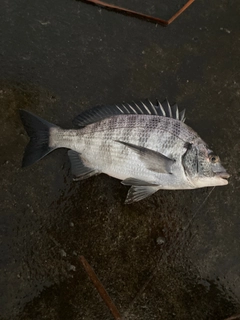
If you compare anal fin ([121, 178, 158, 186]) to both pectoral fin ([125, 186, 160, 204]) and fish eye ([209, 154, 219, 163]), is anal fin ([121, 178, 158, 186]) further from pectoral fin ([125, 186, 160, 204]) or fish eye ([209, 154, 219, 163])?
fish eye ([209, 154, 219, 163])

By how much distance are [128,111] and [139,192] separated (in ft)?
2.25

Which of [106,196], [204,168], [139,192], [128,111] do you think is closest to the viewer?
[204,168]

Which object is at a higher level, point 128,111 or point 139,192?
→ point 128,111

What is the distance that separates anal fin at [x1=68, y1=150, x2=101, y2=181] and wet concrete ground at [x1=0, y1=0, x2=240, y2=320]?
0.18m

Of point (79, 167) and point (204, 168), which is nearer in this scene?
point (204, 168)

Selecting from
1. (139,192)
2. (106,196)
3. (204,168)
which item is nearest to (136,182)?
(139,192)

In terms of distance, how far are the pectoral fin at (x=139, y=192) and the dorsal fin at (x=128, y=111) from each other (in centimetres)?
62

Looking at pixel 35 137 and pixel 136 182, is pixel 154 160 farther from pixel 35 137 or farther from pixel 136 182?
pixel 35 137

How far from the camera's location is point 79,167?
2.95 meters

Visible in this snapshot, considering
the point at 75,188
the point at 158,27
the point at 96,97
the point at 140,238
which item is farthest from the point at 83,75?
the point at 140,238

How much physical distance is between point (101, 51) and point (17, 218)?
5.50ft

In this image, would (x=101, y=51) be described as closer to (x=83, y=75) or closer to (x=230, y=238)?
(x=83, y=75)

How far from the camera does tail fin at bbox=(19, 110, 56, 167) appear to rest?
9.54 ft

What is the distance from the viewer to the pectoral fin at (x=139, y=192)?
2.83 metres
